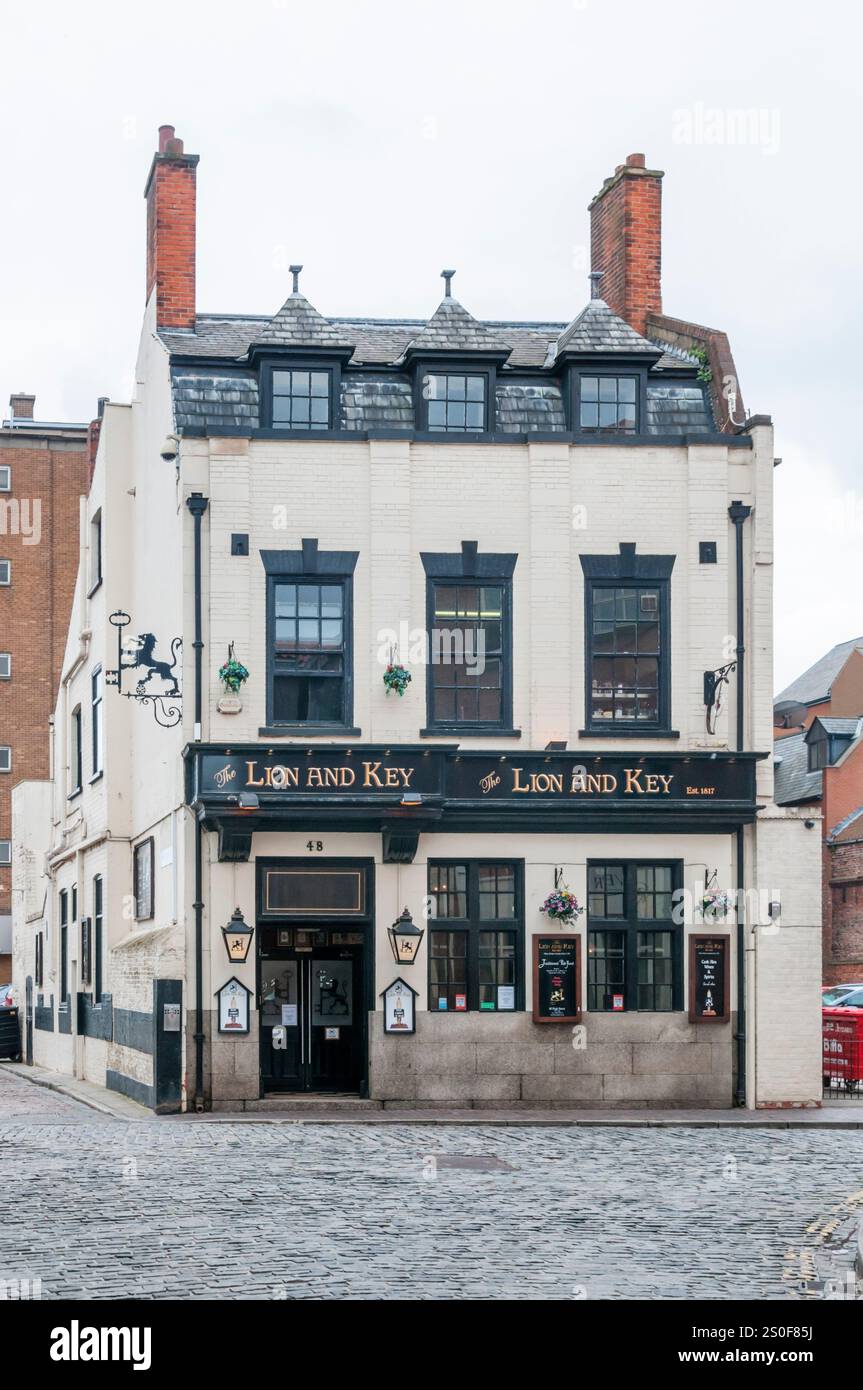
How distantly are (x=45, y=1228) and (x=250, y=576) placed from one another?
12669 millimetres

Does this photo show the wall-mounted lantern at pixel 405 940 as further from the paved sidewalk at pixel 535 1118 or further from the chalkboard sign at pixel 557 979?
the paved sidewalk at pixel 535 1118

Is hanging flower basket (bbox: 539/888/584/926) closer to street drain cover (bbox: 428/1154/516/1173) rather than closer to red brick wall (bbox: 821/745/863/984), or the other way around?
street drain cover (bbox: 428/1154/516/1173)

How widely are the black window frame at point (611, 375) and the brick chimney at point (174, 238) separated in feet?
20.8

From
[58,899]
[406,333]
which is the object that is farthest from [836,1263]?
[58,899]

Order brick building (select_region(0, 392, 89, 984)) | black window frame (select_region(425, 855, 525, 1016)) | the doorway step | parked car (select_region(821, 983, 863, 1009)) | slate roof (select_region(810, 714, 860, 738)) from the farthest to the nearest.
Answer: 1. brick building (select_region(0, 392, 89, 984))
2. slate roof (select_region(810, 714, 860, 738))
3. parked car (select_region(821, 983, 863, 1009))
4. black window frame (select_region(425, 855, 525, 1016))
5. the doorway step

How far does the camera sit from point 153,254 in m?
29.5

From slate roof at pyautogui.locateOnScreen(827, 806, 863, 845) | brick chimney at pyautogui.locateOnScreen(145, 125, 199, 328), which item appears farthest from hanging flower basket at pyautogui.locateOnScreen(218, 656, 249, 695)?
slate roof at pyautogui.locateOnScreen(827, 806, 863, 845)

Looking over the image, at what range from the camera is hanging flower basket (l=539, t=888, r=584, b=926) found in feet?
81.9

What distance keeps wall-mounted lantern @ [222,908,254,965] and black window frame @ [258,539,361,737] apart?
2.59 m

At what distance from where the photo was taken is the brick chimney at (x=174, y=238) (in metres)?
29.0

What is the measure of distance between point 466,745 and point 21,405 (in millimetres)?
51805

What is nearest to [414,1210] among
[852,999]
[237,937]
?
[237,937]

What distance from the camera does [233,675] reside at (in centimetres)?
2439
